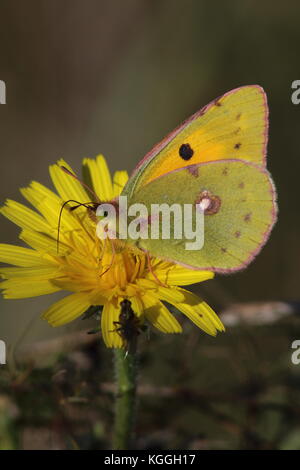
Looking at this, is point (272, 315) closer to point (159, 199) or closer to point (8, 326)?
point (159, 199)

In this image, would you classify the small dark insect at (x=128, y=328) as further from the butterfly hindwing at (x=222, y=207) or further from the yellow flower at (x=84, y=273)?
the butterfly hindwing at (x=222, y=207)

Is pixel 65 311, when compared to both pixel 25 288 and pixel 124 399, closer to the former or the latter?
pixel 25 288

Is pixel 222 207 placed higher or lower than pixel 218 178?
lower

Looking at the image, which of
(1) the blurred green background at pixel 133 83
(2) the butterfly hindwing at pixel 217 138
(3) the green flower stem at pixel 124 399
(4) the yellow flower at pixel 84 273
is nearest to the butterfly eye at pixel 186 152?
(2) the butterfly hindwing at pixel 217 138

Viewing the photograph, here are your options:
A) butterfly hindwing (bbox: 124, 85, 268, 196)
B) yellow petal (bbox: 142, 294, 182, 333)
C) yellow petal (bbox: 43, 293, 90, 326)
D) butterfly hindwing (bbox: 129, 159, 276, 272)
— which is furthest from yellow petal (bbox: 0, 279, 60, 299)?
butterfly hindwing (bbox: 124, 85, 268, 196)

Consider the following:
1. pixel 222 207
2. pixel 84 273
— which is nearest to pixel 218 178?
pixel 222 207

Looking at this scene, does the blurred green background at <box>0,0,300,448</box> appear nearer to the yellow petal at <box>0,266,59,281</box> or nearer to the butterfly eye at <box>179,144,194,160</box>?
the butterfly eye at <box>179,144,194,160</box>
